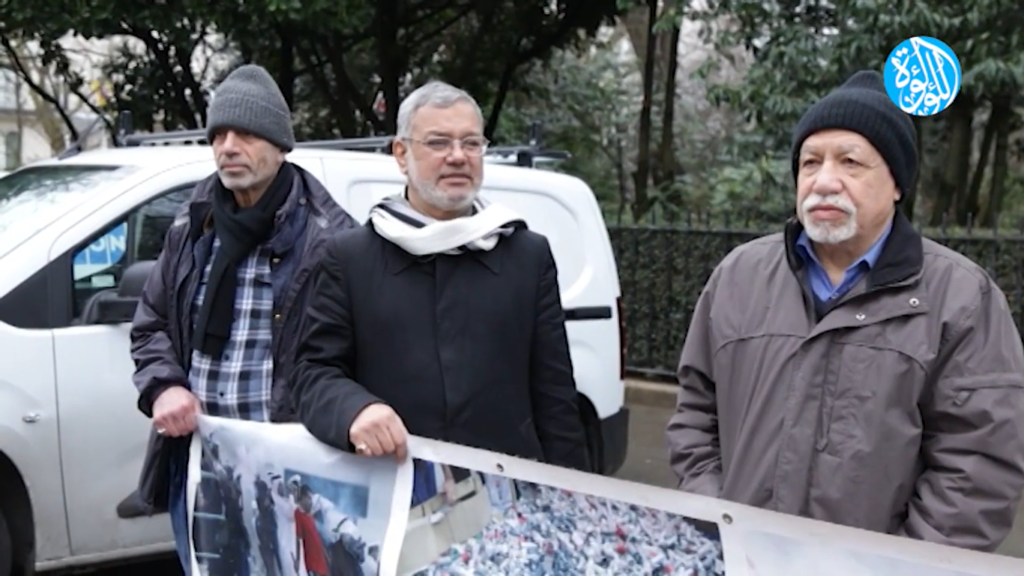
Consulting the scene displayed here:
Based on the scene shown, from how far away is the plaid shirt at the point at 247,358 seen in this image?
10.1 feet

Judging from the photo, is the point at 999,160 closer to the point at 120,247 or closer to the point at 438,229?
the point at 120,247

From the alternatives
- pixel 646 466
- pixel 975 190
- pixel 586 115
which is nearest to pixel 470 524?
pixel 646 466

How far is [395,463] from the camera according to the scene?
2385 mm

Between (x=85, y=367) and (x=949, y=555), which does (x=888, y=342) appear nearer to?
(x=949, y=555)

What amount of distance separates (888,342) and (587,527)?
67 centimetres

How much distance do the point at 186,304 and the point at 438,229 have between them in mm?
940

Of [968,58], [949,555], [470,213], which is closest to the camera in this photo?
[949,555]

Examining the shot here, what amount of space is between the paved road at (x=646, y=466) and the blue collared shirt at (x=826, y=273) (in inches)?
118

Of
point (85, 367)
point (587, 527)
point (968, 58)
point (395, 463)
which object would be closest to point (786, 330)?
point (587, 527)

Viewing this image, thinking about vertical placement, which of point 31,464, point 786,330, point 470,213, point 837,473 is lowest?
point 31,464

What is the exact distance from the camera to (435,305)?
260cm

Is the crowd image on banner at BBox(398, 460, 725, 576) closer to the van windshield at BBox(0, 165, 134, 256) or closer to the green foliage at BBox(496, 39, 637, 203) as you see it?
the van windshield at BBox(0, 165, 134, 256)

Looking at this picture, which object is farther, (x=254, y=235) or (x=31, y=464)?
(x=31, y=464)

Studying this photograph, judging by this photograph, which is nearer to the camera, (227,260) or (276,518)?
(276,518)
